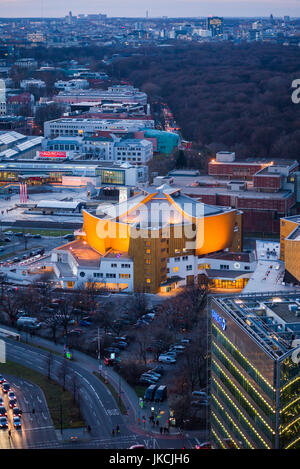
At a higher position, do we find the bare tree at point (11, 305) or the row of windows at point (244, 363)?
the row of windows at point (244, 363)

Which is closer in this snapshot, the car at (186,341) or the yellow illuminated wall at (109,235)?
the car at (186,341)

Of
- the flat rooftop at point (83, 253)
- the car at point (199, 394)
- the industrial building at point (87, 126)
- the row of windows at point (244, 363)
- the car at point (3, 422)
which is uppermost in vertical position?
the row of windows at point (244, 363)

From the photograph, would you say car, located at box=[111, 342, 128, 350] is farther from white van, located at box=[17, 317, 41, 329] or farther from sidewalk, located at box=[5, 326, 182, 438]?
white van, located at box=[17, 317, 41, 329]

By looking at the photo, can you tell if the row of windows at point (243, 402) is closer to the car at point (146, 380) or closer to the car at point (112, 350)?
the car at point (146, 380)

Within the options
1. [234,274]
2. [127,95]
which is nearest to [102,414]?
[234,274]

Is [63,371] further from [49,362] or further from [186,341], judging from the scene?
[186,341]

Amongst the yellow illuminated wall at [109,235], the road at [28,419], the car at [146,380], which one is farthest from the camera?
the yellow illuminated wall at [109,235]

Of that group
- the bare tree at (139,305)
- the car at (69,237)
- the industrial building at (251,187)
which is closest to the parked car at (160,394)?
the bare tree at (139,305)
